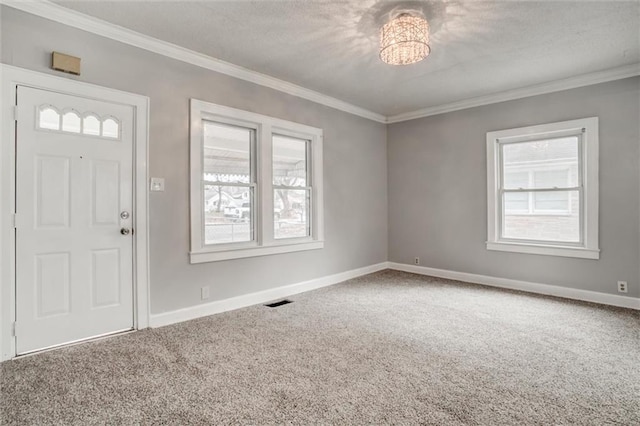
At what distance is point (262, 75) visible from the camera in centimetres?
399

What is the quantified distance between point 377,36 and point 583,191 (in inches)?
124

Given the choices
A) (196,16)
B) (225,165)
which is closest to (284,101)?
(225,165)

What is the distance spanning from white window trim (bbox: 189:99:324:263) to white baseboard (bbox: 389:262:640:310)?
1902 mm

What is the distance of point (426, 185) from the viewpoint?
18.0ft

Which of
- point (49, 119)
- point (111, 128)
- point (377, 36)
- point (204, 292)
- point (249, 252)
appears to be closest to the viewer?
point (49, 119)

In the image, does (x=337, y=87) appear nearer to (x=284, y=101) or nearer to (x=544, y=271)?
(x=284, y=101)

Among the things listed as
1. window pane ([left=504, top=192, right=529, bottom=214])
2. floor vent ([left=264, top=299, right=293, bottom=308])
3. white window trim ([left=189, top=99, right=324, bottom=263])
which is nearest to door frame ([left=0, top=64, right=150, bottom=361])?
white window trim ([left=189, top=99, right=324, bottom=263])

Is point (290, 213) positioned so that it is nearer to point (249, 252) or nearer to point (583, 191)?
point (249, 252)

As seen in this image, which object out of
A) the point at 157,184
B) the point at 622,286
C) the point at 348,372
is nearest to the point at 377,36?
the point at 157,184

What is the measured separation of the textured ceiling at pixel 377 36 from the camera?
8.68 ft

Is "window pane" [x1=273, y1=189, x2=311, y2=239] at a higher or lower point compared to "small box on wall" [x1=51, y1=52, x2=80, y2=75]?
lower

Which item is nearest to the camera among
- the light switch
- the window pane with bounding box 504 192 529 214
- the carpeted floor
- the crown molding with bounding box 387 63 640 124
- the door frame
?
the carpeted floor

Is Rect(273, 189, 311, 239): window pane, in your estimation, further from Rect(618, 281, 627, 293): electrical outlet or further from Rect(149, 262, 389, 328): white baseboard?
Rect(618, 281, 627, 293): electrical outlet

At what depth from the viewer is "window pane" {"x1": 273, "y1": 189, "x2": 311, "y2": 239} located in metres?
4.37
